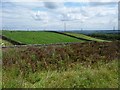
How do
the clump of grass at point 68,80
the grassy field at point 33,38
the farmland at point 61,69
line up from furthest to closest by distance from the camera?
the grassy field at point 33,38 < the farmland at point 61,69 < the clump of grass at point 68,80

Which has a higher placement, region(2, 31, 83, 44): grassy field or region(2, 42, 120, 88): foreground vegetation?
region(2, 42, 120, 88): foreground vegetation

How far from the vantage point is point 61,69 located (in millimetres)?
9219

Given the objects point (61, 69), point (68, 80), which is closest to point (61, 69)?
point (61, 69)

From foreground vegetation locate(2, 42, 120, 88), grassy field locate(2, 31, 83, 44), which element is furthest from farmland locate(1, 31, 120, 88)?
grassy field locate(2, 31, 83, 44)

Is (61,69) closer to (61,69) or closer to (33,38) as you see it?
(61,69)

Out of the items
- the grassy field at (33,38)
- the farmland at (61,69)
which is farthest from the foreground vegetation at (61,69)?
the grassy field at (33,38)

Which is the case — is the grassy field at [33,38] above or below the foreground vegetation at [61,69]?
below

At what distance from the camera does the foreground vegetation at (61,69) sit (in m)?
7.26

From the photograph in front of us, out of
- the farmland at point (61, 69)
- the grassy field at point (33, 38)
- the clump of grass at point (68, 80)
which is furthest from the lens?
the grassy field at point (33, 38)

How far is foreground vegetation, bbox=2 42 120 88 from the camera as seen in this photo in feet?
23.8

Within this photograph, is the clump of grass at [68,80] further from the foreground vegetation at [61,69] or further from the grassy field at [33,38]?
the grassy field at [33,38]

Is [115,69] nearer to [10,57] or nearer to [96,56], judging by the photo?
[96,56]

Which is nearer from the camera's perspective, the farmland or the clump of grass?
the clump of grass

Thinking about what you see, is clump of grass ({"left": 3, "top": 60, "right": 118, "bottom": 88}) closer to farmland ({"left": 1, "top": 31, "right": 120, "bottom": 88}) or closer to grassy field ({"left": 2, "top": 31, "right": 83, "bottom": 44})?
farmland ({"left": 1, "top": 31, "right": 120, "bottom": 88})
